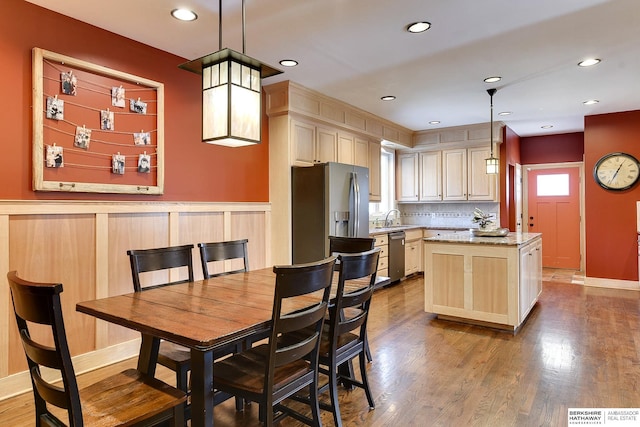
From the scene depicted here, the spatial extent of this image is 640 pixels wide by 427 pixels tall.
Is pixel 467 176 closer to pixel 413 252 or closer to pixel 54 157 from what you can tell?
pixel 413 252

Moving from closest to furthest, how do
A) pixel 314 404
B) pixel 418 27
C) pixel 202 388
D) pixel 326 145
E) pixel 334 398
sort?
pixel 202 388
pixel 314 404
pixel 334 398
pixel 418 27
pixel 326 145

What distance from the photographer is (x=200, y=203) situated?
144 inches

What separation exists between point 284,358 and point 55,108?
2.42 meters

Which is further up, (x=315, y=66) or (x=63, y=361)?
(x=315, y=66)

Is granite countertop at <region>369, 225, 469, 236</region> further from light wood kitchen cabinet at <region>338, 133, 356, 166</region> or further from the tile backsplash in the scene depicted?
light wood kitchen cabinet at <region>338, 133, 356, 166</region>

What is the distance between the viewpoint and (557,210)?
747 cm

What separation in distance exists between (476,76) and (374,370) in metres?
3.15

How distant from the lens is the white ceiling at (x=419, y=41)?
8.79 ft

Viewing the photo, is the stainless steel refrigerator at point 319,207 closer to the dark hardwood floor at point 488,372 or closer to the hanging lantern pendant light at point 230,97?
the dark hardwood floor at point 488,372

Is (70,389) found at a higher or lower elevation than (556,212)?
lower

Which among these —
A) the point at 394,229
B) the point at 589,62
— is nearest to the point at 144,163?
the point at 394,229

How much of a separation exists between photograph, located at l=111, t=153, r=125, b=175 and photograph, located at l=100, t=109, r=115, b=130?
22 cm

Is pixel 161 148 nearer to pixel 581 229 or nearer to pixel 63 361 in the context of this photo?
pixel 63 361

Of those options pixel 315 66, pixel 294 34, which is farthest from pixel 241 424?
pixel 315 66
